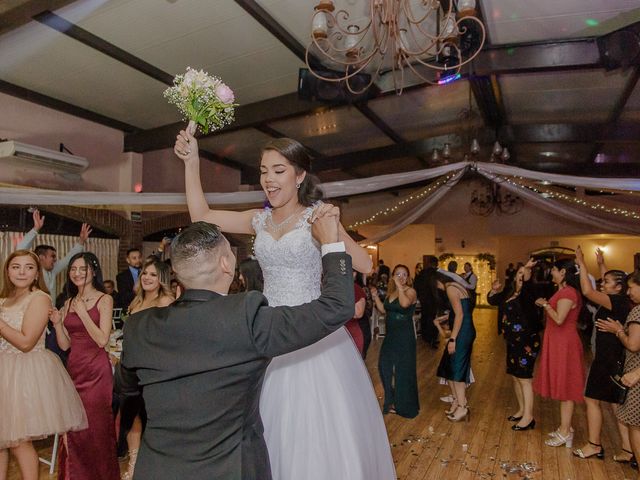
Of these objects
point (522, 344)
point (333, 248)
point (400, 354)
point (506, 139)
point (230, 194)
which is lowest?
point (400, 354)

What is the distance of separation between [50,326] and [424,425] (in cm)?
355

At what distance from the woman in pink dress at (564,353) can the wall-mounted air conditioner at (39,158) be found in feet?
18.1

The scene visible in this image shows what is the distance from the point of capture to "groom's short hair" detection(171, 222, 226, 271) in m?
1.32

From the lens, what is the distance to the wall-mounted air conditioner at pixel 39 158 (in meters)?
5.56

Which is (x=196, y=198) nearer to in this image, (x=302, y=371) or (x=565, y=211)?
(x=302, y=371)

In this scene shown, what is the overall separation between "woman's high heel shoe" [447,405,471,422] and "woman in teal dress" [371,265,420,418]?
1.08 feet

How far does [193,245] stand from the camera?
1329 mm

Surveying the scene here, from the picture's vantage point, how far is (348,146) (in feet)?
33.4

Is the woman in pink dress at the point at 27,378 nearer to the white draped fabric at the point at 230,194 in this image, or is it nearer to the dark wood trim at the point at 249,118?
the white draped fabric at the point at 230,194

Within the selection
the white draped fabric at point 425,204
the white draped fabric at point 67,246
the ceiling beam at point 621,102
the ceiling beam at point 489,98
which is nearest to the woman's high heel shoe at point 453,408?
the white draped fabric at point 425,204

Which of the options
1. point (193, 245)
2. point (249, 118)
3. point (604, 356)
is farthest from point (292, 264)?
point (249, 118)

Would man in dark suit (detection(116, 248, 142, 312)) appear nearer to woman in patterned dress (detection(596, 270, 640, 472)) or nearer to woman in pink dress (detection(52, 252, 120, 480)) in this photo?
woman in pink dress (detection(52, 252, 120, 480))

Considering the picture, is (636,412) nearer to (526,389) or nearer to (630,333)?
(630,333)

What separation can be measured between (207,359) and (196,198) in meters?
0.92
